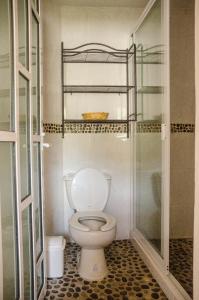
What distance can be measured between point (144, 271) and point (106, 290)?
0.39 m

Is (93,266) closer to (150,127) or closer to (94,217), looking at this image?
(94,217)

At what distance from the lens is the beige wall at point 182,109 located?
2.54m

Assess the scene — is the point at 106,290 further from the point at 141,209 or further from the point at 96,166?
the point at 96,166

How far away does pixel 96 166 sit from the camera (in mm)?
2596

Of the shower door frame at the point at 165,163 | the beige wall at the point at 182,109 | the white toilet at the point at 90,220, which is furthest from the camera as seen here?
the beige wall at the point at 182,109

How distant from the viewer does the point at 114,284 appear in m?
1.90

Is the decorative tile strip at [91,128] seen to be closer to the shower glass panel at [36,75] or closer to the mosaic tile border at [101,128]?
the mosaic tile border at [101,128]

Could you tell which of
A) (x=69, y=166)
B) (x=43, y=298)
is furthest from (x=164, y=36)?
(x=43, y=298)

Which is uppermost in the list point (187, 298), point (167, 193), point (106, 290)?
point (167, 193)

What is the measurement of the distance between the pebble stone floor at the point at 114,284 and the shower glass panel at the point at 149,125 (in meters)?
0.25

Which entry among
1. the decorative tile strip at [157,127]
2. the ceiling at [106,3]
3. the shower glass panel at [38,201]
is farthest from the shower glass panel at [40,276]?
the ceiling at [106,3]

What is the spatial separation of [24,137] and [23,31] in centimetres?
55

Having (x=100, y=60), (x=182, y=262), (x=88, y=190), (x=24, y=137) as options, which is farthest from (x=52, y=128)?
(x=182, y=262)

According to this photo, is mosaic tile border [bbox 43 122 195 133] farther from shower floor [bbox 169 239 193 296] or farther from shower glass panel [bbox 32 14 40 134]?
shower floor [bbox 169 239 193 296]
